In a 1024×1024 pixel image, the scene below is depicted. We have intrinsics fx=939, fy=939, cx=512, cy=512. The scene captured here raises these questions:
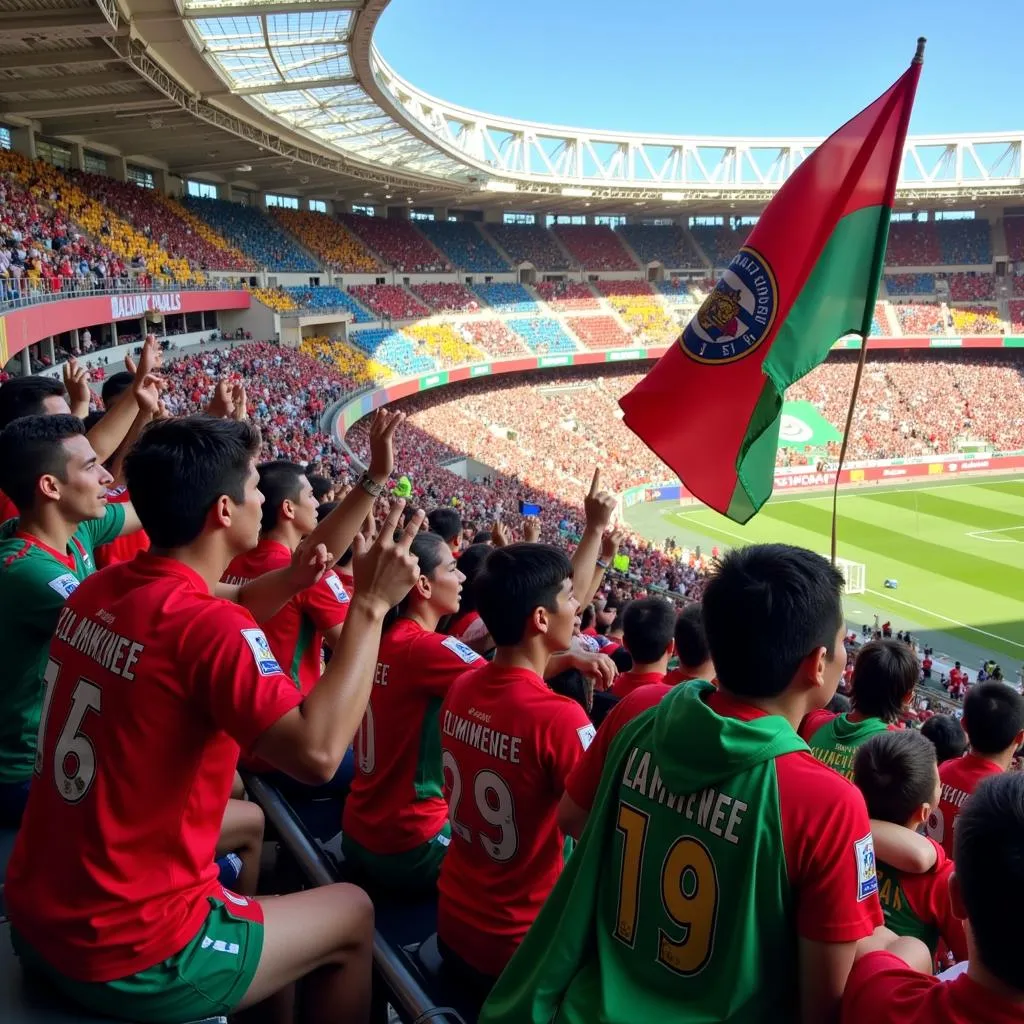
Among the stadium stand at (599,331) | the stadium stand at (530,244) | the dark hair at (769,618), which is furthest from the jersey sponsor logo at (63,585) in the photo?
the stadium stand at (530,244)

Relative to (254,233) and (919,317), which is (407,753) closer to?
(254,233)

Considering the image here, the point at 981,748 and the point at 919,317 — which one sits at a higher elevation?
the point at 919,317

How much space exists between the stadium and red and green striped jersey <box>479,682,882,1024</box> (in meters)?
0.08

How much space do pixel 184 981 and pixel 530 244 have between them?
53357mm

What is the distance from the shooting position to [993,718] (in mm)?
4160

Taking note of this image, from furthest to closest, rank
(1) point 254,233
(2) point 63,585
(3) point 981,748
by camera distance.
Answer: (1) point 254,233 < (3) point 981,748 < (2) point 63,585

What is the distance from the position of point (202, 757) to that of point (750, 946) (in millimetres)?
1369

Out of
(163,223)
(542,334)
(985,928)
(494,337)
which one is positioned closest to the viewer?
(985,928)

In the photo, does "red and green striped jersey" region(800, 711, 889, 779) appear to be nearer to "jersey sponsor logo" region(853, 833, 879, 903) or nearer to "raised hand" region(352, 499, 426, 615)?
"jersey sponsor logo" region(853, 833, 879, 903)

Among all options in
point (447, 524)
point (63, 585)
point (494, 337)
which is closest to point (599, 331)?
point (494, 337)

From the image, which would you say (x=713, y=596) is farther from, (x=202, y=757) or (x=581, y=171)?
(x=581, y=171)

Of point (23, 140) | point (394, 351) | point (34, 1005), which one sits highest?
point (23, 140)

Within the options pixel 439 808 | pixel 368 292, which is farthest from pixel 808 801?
pixel 368 292

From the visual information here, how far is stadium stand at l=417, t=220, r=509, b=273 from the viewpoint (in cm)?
4906
